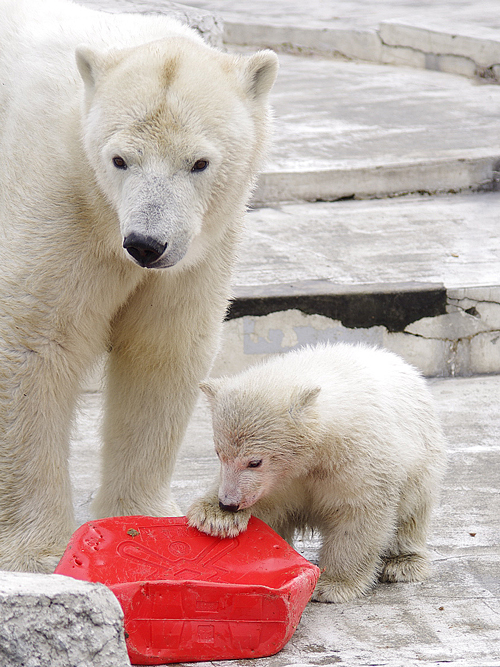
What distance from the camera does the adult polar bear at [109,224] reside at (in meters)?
2.49

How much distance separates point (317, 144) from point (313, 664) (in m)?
5.78

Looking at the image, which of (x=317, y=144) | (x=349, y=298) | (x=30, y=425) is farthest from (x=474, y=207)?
(x=30, y=425)

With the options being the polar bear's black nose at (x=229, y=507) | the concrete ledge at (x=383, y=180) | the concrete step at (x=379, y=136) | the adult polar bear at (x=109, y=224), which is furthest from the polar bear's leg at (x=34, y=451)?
the concrete ledge at (x=383, y=180)

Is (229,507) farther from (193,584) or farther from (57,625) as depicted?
(57,625)

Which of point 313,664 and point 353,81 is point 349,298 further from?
point 353,81

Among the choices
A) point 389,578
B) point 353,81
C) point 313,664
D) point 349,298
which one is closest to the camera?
point 313,664

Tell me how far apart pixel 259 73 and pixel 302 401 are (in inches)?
37.6

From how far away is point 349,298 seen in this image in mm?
4969

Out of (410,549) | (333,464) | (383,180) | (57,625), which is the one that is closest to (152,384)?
(333,464)

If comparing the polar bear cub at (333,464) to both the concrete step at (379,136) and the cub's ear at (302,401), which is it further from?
the concrete step at (379,136)

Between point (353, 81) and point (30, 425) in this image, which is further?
point (353, 81)

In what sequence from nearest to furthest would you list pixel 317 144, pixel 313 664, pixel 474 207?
pixel 313 664 → pixel 474 207 → pixel 317 144

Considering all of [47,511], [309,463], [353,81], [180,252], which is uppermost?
[180,252]

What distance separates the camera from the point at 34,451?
2.95m
